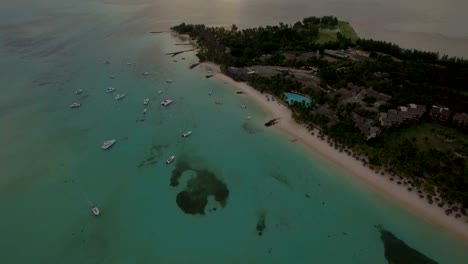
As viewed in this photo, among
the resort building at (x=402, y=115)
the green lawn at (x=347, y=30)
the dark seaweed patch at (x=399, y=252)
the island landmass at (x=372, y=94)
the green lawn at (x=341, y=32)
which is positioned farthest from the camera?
the green lawn at (x=347, y=30)

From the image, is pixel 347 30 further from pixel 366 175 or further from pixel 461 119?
pixel 366 175

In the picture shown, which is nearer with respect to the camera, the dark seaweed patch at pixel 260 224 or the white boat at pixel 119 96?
the dark seaweed patch at pixel 260 224

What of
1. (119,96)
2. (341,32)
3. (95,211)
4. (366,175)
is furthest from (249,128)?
(341,32)

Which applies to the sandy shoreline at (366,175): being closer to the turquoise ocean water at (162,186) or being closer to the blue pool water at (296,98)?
the turquoise ocean water at (162,186)

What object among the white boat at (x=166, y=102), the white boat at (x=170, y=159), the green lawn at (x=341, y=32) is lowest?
the white boat at (x=170, y=159)

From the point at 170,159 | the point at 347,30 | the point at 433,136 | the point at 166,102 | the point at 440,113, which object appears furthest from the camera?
the point at 347,30

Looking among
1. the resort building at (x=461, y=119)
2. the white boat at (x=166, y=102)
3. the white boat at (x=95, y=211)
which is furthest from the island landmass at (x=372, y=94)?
the white boat at (x=95, y=211)

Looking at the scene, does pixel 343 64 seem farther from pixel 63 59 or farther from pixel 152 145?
pixel 63 59
